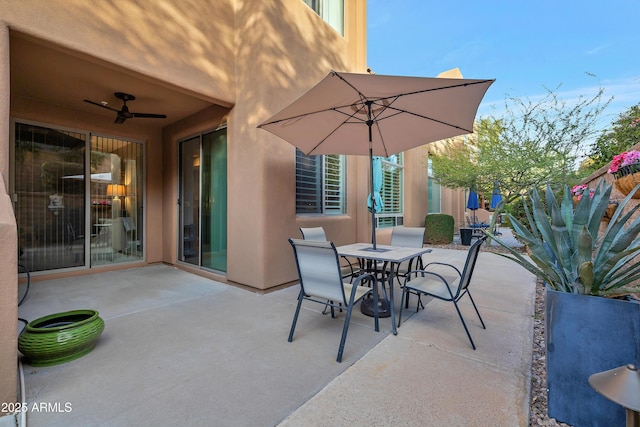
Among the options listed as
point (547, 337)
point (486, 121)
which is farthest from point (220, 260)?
point (486, 121)

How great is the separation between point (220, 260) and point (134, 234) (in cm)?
236

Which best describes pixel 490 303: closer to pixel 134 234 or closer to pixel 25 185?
pixel 134 234

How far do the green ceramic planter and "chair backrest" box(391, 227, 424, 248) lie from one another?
353cm

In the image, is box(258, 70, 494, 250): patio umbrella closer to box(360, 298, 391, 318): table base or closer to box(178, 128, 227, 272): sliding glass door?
box(360, 298, 391, 318): table base

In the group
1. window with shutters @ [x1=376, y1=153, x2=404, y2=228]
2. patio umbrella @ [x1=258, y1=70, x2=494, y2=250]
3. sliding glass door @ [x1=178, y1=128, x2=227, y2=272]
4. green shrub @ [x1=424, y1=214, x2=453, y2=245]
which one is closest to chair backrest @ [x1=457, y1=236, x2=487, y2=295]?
patio umbrella @ [x1=258, y1=70, x2=494, y2=250]

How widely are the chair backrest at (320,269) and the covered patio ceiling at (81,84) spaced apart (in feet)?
9.83

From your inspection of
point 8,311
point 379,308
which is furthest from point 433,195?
point 8,311

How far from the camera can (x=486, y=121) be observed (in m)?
7.82

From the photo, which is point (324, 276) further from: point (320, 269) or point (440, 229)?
point (440, 229)

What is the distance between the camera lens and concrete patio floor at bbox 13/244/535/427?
5.49ft

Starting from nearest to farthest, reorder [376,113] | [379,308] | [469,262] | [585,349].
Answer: [585,349]
[469,262]
[379,308]
[376,113]

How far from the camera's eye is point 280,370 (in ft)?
6.99

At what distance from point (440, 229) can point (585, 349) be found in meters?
8.09

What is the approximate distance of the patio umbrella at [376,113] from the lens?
2449 mm
